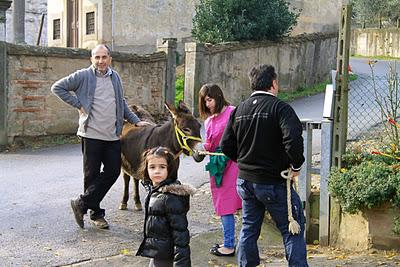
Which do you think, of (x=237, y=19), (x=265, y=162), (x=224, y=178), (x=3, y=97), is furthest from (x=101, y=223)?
(x=237, y=19)

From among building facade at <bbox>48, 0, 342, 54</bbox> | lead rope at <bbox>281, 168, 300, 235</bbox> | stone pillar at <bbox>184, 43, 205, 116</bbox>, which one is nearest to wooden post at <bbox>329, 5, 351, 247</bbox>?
lead rope at <bbox>281, 168, 300, 235</bbox>

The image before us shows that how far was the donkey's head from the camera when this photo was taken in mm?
6852

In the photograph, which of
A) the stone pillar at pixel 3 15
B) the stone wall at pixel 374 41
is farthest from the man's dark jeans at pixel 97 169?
the stone wall at pixel 374 41

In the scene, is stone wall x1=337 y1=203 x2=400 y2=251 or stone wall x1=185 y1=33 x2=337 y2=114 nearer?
Answer: stone wall x1=337 y1=203 x2=400 y2=251

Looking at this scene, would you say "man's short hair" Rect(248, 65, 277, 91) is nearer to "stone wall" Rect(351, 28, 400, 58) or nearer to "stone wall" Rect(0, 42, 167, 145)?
"stone wall" Rect(0, 42, 167, 145)

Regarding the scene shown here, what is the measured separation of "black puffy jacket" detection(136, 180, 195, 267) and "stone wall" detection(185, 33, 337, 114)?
40.3 feet

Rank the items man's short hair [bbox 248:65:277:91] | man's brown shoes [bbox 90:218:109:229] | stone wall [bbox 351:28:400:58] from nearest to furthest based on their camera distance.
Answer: man's short hair [bbox 248:65:277:91] < man's brown shoes [bbox 90:218:109:229] < stone wall [bbox 351:28:400:58]

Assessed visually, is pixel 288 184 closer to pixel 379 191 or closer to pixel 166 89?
pixel 379 191

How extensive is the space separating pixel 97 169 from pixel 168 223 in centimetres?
269

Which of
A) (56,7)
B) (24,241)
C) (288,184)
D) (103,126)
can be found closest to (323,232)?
(288,184)

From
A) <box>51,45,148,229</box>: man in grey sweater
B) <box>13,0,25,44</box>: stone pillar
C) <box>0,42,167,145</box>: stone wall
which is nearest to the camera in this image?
<box>51,45,148,229</box>: man in grey sweater

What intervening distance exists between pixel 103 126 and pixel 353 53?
104ft

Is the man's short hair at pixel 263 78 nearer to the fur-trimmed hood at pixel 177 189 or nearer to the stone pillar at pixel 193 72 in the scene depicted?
the fur-trimmed hood at pixel 177 189

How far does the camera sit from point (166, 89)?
16.9m
